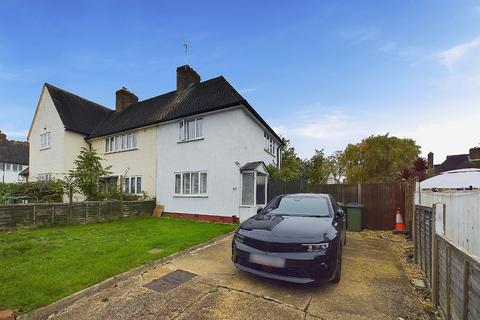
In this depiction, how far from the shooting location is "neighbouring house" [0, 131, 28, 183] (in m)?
40.3

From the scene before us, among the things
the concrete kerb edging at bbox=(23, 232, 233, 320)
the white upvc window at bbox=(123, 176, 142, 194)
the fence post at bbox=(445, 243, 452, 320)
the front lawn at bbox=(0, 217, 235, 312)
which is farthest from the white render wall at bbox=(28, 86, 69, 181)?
the fence post at bbox=(445, 243, 452, 320)

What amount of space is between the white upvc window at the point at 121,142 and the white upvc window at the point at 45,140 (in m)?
6.18

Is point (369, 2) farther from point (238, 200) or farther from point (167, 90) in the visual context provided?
point (167, 90)

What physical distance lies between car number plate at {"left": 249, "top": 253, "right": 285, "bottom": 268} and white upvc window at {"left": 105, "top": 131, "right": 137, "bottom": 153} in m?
14.4

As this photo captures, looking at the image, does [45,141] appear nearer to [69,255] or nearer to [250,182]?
[250,182]

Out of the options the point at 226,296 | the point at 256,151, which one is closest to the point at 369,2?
the point at 256,151

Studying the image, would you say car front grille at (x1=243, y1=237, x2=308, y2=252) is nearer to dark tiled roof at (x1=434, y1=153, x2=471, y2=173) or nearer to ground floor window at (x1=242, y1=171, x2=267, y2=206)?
ground floor window at (x1=242, y1=171, x2=267, y2=206)

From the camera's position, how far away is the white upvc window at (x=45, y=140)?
2059 centimetres

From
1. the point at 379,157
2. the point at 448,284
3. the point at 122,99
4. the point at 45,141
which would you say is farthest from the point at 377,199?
the point at 45,141

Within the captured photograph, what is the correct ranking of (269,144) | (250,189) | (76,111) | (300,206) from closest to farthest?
(300,206) < (250,189) < (269,144) < (76,111)

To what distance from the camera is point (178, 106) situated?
1534cm

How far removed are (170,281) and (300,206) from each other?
3.25 m

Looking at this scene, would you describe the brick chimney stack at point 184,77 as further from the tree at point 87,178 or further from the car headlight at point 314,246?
the car headlight at point 314,246

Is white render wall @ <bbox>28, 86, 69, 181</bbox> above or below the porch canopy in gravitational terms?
above
